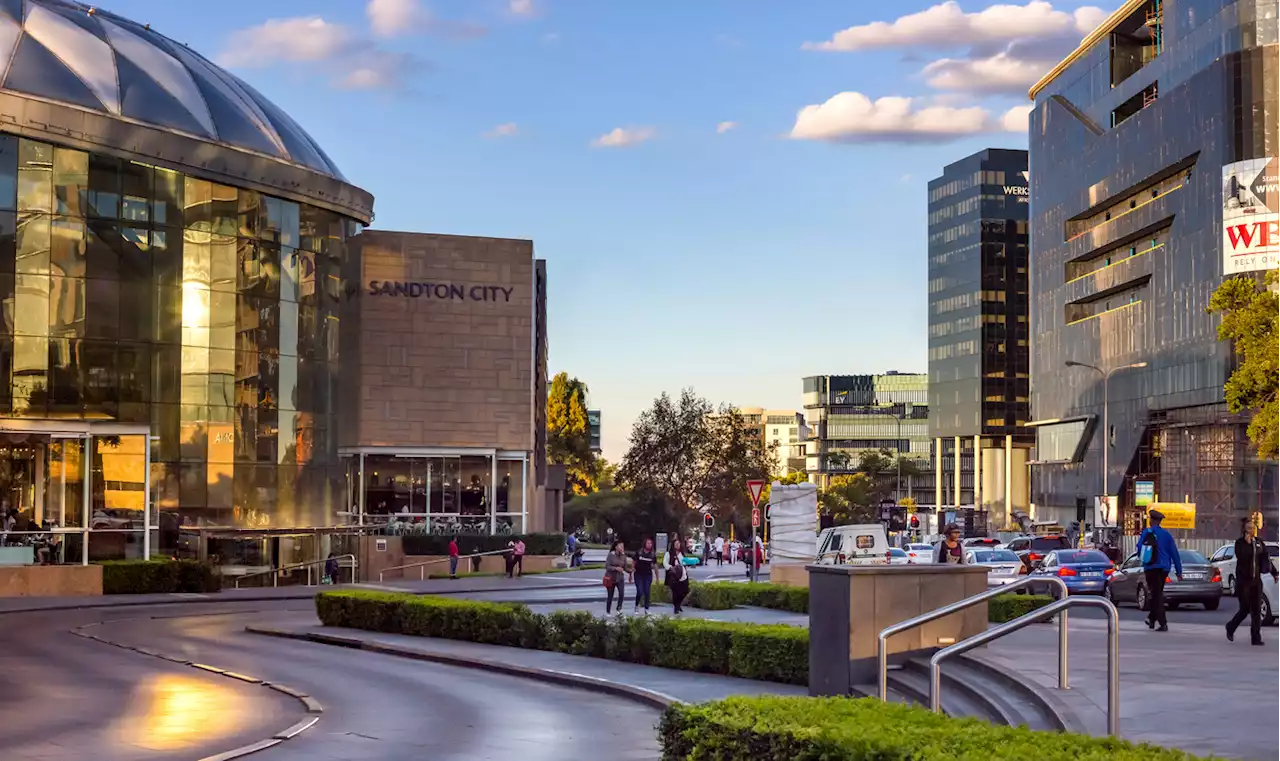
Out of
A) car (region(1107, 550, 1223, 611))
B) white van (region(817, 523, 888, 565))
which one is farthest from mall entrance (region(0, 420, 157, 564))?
car (region(1107, 550, 1223, 611))

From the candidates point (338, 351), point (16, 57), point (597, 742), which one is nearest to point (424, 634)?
point (597, 742)

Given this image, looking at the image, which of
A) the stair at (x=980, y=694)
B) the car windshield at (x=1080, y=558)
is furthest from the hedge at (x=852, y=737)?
the car windshield at (x=1080, y=558)

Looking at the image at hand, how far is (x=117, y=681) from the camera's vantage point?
2328 centimetres

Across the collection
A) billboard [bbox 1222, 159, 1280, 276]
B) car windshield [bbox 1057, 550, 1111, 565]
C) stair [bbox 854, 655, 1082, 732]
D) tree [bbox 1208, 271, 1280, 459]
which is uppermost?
billboard [bbox 1222, 159, 1280, 276]

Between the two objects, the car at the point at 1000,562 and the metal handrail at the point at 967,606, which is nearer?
the metal handrail at the point at 967,606

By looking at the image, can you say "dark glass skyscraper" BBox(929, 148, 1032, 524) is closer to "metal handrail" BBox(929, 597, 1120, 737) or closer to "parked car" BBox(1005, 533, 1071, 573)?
"parked car" BBox(1005, 533, 1071, 573)

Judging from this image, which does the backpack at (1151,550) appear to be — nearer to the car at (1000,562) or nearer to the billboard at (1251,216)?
the car at (1000,562)

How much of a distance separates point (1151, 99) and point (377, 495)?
197 ft

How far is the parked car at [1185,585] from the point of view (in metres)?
37.3

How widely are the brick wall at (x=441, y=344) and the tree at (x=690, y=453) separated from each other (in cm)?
2110

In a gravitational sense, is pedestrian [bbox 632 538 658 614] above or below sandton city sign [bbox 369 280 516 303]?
below

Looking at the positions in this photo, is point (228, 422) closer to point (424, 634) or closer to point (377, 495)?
point (377, 495)

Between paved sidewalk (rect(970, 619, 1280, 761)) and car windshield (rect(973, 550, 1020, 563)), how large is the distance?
2733 centimetres

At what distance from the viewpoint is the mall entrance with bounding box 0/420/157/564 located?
166 feet
